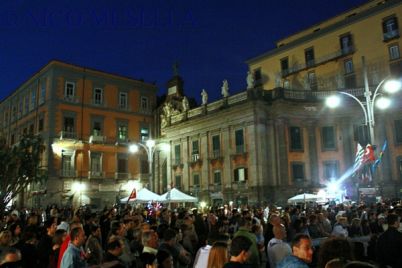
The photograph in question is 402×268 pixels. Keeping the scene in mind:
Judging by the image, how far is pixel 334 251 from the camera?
4.54 metres

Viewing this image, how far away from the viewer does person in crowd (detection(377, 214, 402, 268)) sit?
267 inches

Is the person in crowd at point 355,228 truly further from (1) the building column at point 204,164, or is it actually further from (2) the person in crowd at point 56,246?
(1) the building column at point 204,164

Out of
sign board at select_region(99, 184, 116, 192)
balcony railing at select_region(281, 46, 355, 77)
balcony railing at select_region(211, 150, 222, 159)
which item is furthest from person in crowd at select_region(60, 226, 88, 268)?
sign board at select_region(99, 184, 116, 192)

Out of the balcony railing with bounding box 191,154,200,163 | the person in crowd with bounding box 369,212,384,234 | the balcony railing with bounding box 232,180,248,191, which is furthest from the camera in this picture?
the balcony railing with bounding box 191,154,200,163

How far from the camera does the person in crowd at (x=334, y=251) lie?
4.52m

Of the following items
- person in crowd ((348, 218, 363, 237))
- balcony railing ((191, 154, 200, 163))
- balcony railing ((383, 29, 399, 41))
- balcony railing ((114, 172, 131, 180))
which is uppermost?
balcony railing ((383, 29, 399, 41))

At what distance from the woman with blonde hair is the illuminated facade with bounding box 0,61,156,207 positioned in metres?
36.8

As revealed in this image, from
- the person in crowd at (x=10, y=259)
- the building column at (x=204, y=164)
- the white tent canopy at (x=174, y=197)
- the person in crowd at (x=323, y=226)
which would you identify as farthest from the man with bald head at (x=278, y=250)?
the building column at (x=204, y=164)

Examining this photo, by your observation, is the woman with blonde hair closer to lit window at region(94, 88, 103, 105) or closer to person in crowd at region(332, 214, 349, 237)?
person in crowd at region(332, 214, 349, 237)

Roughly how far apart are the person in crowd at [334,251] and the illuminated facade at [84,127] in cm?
3802

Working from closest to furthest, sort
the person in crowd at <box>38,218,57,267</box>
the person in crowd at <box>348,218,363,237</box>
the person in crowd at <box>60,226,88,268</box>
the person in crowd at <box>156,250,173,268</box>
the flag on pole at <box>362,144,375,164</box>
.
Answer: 1. the person in crowd at <box>156,250,173,268</box>
2. the person in crowd at <box>60,226,88,268</box>
3. the person in crowd at <box>38,218,57,267</box>
4. the person in crowd at <box>348,218,363,237</box>
5. the flag on pole at <box>362,144,375,164</box>

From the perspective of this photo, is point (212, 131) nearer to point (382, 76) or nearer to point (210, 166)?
point (210, 166)

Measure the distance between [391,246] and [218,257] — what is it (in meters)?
3.35

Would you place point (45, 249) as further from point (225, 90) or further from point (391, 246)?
point (225, 90)
